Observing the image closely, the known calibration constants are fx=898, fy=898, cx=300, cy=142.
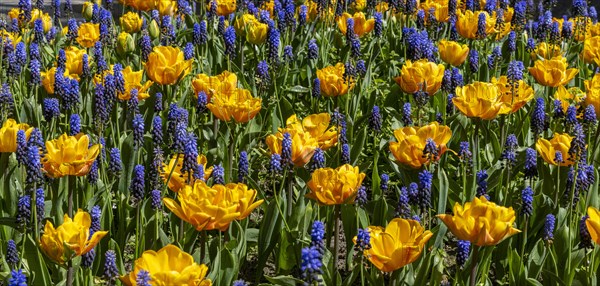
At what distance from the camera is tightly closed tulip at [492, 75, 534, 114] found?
4.21 m

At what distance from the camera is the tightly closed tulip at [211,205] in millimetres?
2836

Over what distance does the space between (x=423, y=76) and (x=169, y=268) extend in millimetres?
2223

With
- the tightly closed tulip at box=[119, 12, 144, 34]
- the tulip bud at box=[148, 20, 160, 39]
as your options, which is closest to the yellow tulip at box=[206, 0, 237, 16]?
the tulip bud at box=[148, 20, 160, 39]

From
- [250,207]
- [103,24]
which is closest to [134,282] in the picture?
[250,207]

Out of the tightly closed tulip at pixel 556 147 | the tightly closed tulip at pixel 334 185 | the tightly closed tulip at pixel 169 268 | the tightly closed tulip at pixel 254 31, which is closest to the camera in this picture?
the tightly closed tulip at pixel 169 268

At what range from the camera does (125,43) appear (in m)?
5.66

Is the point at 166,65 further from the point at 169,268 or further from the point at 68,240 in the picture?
the point at 169,268

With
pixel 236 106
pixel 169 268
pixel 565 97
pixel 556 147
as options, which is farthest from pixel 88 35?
pixel 169 268

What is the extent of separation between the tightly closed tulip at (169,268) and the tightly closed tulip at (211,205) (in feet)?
0.88

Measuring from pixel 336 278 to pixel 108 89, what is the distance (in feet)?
5.55

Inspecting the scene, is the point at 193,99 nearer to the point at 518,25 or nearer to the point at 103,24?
the point at 103,24

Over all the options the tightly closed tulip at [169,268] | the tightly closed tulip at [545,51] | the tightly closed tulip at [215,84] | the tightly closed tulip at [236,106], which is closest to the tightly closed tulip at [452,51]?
the tightly closed tulip at [545,51]

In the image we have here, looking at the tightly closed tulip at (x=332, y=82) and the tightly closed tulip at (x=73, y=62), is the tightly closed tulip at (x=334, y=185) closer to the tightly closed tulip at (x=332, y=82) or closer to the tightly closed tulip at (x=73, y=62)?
the tightly closed tulip at (x=332, y=82)

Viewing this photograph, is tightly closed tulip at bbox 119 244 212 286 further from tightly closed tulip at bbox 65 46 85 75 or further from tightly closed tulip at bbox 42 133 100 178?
tightly closed tulip at bbox 65 46 85 75
